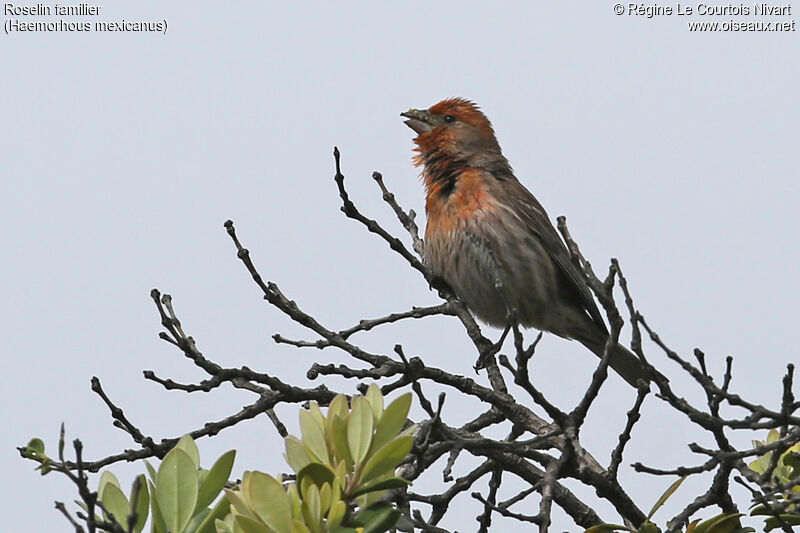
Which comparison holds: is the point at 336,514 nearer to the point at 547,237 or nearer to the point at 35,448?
the point at 35,448

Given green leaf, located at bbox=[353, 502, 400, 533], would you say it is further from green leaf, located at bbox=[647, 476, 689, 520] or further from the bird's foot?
the bird's foot

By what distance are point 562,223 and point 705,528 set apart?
114 cm

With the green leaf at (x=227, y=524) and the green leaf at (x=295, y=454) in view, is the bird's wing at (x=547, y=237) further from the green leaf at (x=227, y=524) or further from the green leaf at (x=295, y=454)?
the green leaf at (x=227, y=524)

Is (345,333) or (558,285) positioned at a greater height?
(558,285)

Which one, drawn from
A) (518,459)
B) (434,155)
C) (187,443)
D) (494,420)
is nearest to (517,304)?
(434,155)

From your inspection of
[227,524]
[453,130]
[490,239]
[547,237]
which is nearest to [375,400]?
[227,524]

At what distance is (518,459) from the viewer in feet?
14.3

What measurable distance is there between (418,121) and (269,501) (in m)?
5.14

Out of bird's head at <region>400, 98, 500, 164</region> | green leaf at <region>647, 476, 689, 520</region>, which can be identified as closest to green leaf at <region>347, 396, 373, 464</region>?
green leaf at <region>647, 476, 689, 520</region>

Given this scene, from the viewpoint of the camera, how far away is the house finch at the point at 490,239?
6.52 metres

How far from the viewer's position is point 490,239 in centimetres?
669

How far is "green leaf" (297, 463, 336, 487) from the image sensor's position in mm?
2523

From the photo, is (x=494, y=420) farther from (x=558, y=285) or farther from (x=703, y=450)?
(x=558, y=285)

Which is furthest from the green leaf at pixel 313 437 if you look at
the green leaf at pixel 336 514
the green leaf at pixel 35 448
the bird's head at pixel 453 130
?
the bird's head at pixel 453 130
